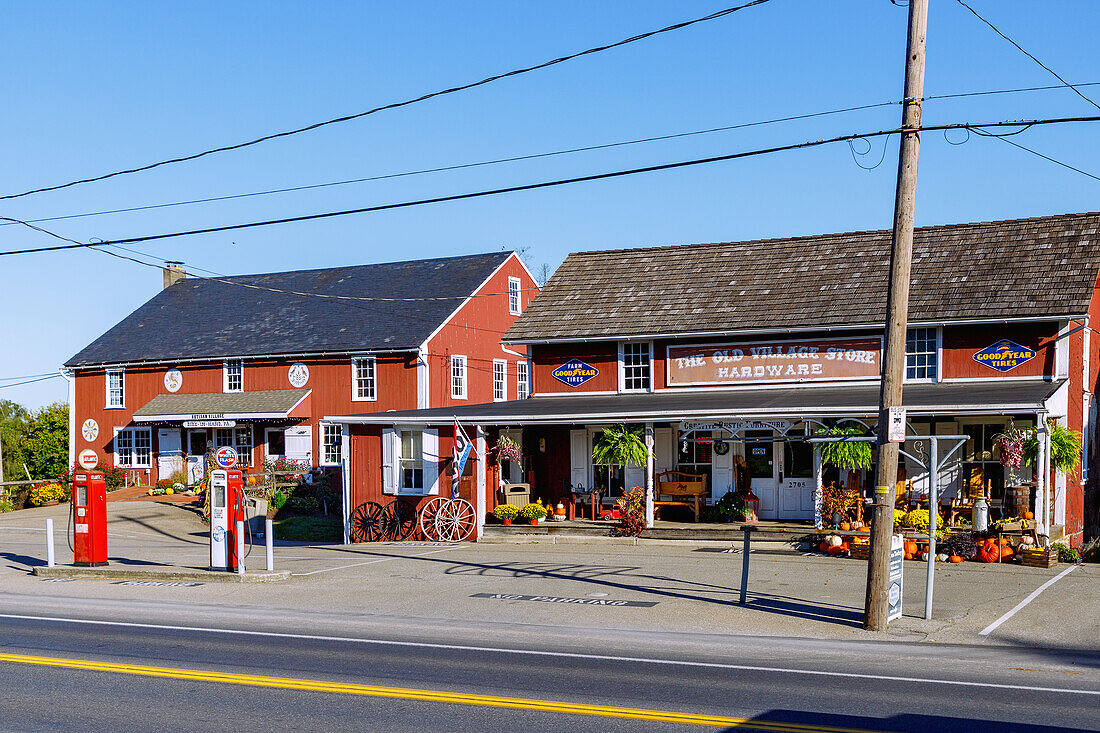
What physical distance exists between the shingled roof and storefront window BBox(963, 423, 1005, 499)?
2.50 meters

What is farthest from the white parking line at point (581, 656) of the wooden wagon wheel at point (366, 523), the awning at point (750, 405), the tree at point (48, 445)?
the tree at point (48, 445)

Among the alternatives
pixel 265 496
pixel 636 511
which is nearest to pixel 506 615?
pixel 636 511

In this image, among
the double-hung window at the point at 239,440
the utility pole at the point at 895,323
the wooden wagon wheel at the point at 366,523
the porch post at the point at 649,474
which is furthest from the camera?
the double-hung window at the point at 239,440

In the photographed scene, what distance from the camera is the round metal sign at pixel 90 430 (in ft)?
139

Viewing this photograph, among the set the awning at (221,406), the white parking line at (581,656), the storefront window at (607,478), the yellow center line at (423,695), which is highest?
the awning at (221,406)

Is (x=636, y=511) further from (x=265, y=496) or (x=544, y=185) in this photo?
(x=265, y=496)

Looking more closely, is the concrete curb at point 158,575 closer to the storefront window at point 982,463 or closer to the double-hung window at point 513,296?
the storefront window at point 982,463

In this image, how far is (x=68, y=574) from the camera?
1975cm

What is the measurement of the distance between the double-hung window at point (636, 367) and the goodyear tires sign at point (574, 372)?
0.87 metres

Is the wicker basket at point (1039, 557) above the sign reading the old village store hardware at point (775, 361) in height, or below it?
below

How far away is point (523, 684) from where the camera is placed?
10062 mm

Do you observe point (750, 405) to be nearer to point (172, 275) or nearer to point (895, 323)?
point (895, 323)

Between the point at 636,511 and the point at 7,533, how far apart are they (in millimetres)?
18090

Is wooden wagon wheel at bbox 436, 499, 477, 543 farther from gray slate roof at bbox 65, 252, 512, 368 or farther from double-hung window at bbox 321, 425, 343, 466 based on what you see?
double-hung window at bbox 321, 425, 343, 466
